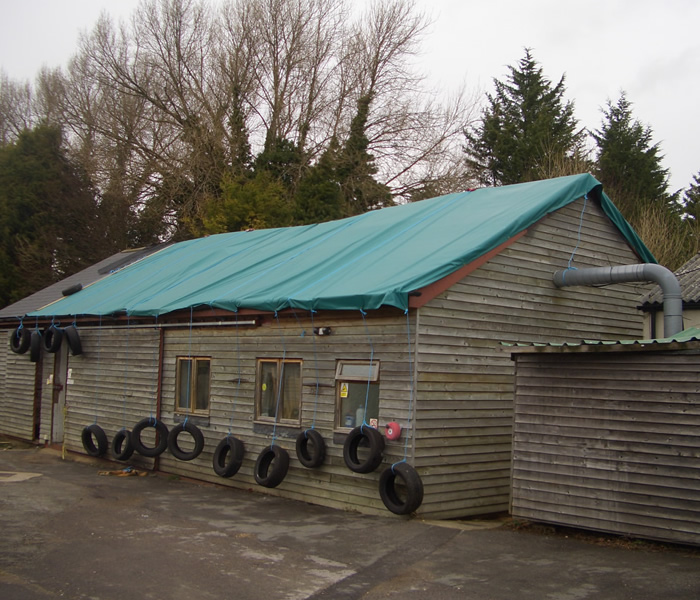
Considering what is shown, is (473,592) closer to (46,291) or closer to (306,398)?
(306,398)

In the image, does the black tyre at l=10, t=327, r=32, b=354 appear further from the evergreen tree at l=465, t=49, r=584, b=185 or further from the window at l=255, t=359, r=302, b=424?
the evergreen tree at l=465, t=49, r=584, b=185

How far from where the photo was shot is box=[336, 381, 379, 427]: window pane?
1059 centimetres

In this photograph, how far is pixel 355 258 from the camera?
1245 cm

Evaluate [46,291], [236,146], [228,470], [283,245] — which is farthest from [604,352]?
[236,146]

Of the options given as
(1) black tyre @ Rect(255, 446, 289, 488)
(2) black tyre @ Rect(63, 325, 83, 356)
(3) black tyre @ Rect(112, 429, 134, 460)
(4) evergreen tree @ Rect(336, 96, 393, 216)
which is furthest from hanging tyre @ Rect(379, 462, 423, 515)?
(4) evergreen tree @ Rect(336, 96, 393, 216)

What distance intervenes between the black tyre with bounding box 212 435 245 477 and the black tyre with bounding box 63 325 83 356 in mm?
5734

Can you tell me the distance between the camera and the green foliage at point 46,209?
3391 cm

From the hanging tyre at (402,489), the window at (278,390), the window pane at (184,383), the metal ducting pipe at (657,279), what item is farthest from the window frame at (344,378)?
the window pane at (184,383)

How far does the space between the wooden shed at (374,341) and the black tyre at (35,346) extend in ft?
8.77

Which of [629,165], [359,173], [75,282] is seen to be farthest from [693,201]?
[75,282]

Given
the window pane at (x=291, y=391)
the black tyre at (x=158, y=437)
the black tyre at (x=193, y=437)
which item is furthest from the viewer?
the black tyre at (x=158, y=437)

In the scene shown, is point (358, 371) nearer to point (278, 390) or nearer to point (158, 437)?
point (278, 390)

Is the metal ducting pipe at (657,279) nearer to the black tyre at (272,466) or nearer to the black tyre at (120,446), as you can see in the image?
the black tyre at (272,466)

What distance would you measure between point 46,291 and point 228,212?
273 inches
